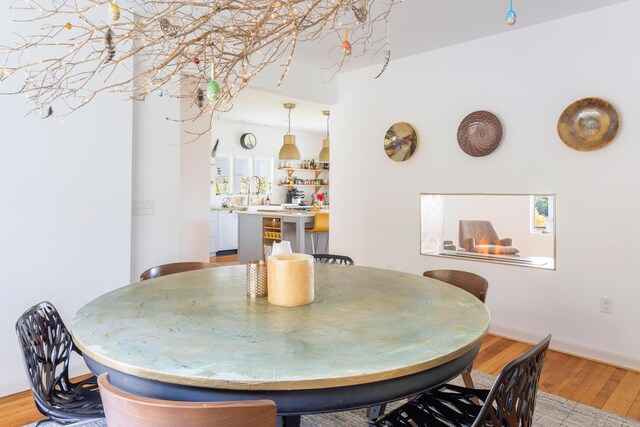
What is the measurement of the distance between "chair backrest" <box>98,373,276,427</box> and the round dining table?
106 mm

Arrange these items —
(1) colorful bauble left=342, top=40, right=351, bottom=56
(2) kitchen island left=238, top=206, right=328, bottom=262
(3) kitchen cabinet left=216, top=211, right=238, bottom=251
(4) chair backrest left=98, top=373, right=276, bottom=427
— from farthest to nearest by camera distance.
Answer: (3) kitchen cabinet left=216, top=211, right=238, bottom=251 → (2) kitchen island left=238, top=206, right=328, bottom=262 → (1) colorful bauble left=342, top=40, right=351, bottom=56 → (4) chair backrest left=98, top=373, right=276, bottom=427

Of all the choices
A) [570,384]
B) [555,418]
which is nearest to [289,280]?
[555,418]

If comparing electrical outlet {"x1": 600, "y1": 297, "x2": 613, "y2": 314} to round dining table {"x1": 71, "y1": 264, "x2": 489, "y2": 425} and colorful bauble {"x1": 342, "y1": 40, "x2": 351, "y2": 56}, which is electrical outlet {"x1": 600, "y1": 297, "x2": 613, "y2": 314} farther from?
colorful bauble {"x1": 342, "y1": 40, "x2": 351, "y2": 56}

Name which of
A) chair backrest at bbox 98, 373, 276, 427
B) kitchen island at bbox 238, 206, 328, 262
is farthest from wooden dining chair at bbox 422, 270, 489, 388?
kitchen island at bbox 238, 206, 328, 262

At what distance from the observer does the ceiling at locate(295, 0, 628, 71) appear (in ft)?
9.18

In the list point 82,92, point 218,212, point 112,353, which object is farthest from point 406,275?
point 218,212

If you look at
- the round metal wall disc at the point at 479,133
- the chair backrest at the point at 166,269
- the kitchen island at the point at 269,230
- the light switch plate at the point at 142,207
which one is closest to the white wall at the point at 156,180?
the light switch plate at the point at 142,207

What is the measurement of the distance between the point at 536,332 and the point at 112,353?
10.4ft

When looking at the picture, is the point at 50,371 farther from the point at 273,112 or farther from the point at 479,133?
the point at 273,112

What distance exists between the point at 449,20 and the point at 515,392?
285 cm

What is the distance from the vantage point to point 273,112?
6992mm

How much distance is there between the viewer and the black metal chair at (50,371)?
1.29 metres

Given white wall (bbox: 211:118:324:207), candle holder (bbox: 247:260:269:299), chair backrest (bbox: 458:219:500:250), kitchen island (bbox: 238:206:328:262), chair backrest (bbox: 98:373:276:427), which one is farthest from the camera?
white wall (bbox: 211:118:324:207)

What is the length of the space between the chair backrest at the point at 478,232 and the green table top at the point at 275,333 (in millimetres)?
2129
